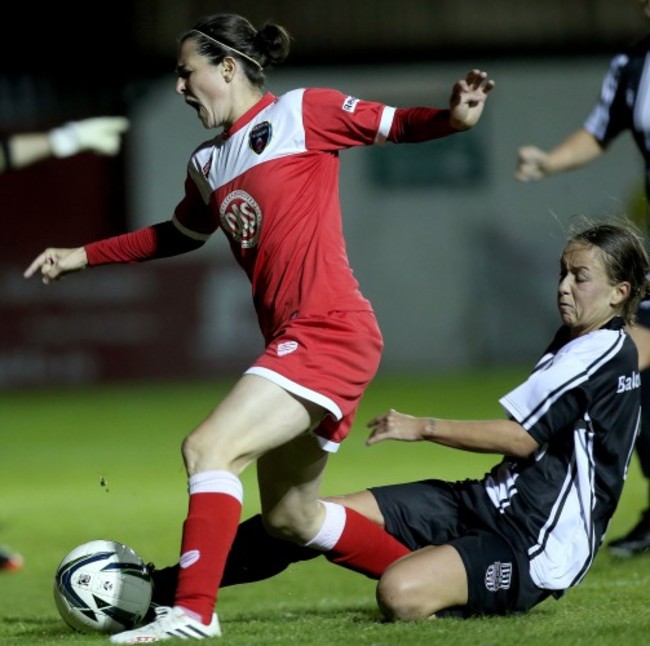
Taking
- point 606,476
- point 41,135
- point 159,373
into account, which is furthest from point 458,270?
point 606,476

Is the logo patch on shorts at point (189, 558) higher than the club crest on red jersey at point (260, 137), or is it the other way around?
the club crest on red jersey at point (260, 137)

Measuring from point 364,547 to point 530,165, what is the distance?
193cm

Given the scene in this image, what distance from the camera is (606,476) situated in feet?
16.5

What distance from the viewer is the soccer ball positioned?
5.08 metres

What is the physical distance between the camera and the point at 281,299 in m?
4.99

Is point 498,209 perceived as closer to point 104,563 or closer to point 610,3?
point 610,3

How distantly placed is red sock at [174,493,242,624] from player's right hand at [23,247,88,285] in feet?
4.28

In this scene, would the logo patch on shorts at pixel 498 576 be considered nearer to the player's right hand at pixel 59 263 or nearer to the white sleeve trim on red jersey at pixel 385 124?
the white sleeve trim on red jersey at pixel 385 124

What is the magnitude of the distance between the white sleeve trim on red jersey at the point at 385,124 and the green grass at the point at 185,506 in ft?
5.05

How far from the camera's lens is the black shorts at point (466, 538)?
16.3 feet

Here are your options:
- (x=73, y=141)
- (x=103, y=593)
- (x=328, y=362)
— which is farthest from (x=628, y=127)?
(x=103, y=593)

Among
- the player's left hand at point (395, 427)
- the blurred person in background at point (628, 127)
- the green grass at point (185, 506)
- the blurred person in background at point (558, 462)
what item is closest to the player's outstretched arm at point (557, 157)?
the blurred person in background at point (628, 127)

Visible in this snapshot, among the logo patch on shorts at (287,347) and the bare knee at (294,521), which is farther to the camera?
the bare knee at (294,521)

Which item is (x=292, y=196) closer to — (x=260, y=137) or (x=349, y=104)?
(x=260, y=137)
